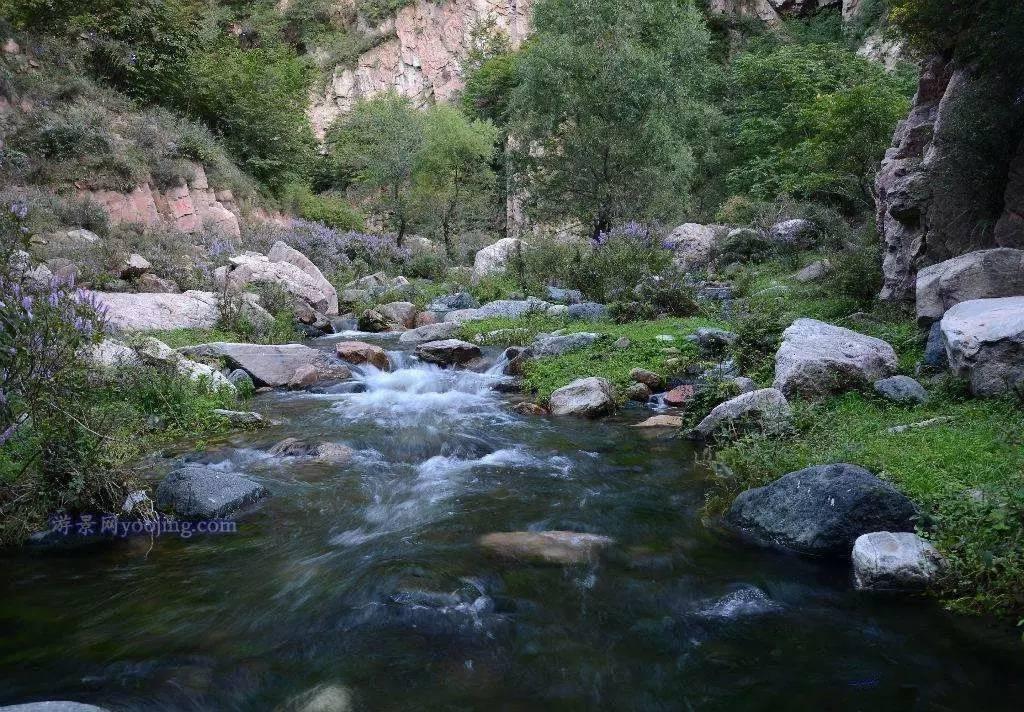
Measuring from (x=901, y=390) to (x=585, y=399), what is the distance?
343 centimetres

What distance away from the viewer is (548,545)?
4.38m

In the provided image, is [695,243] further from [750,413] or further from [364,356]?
[750,413]

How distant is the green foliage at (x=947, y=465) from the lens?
3.52 meters

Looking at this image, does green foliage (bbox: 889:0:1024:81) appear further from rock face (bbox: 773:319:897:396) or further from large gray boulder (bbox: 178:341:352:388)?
large gray boulder (bbox: 178:341:352:388)

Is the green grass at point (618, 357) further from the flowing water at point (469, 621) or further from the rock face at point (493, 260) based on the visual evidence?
the rock face at point (493, 260)

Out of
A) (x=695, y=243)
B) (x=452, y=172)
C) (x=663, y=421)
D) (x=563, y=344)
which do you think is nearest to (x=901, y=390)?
(x=663, y=421)

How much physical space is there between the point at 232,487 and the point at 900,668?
15.0ft

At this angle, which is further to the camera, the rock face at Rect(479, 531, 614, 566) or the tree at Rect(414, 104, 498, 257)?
the tree at Rect(414, 104, 498, 257)

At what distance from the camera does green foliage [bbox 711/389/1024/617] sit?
3.52 meters

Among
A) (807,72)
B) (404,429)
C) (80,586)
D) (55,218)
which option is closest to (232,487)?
(80,586)

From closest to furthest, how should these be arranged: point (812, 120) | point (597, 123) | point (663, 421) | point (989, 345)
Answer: point (989, 345) → point (663, 421) → point (597, 123) → point (812, 120)

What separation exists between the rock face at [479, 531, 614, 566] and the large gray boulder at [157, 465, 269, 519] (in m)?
2.02

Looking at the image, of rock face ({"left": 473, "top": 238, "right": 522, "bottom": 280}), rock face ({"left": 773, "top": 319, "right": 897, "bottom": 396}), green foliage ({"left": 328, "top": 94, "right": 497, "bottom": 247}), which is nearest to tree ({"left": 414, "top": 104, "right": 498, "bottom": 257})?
green foliage ({"left": 328, "top": 94, "right": 497, "bottom": 247})

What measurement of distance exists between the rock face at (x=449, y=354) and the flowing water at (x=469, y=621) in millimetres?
5454
